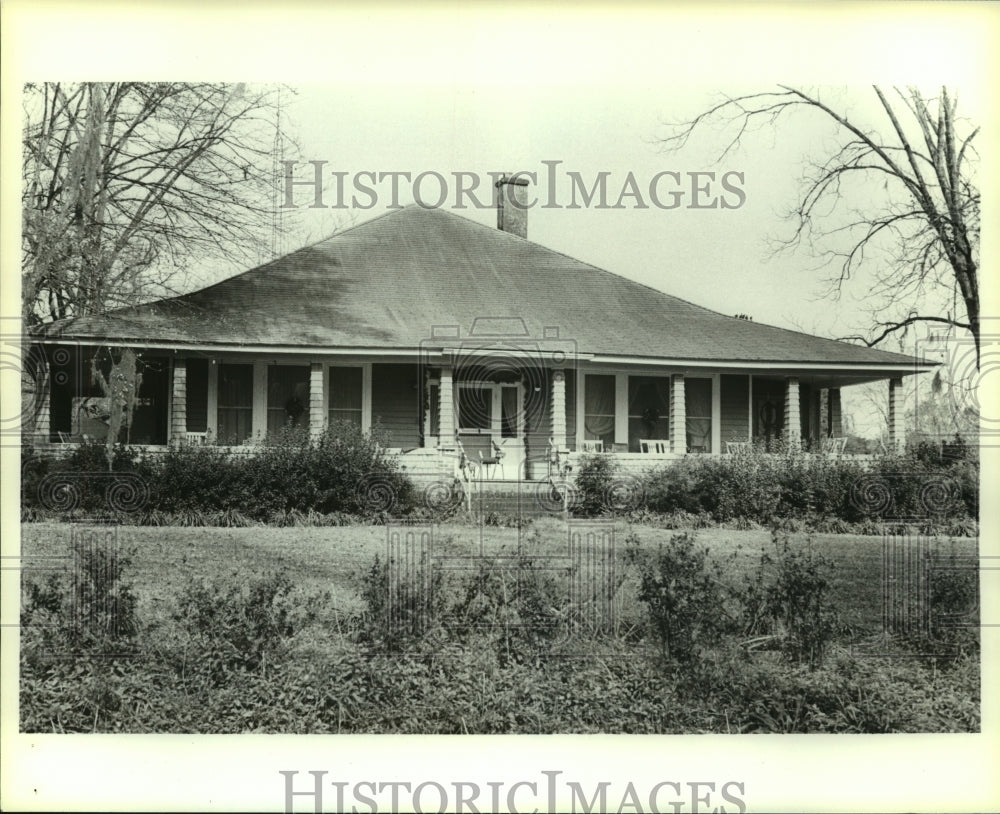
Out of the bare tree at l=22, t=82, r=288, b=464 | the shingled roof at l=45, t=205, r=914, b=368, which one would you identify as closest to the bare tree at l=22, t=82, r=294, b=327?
the bare tree at l=22, t=82, r=288, b=464

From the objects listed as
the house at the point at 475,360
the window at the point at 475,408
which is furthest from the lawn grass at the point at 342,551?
the window at the point at 475,408

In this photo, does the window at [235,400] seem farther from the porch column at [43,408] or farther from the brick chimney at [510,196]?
the brick chimney at [510,196]

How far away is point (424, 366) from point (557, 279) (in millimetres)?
2598

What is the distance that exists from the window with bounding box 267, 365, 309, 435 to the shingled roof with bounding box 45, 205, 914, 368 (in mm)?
856

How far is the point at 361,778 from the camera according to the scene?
7.74m

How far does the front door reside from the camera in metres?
13.9

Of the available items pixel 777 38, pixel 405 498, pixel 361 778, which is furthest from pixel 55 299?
pixel 777 38

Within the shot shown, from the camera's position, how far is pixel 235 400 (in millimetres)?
13742

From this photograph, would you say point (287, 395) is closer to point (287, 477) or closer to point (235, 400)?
point (235, 400)

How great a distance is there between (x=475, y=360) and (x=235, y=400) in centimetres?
376

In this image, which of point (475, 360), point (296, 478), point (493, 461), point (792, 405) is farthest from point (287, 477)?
point (792, 405)

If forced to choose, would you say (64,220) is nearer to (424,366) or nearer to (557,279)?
(424,366)

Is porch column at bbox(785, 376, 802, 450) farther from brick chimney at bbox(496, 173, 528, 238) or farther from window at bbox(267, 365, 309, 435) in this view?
window at bbox(267, 365, 309, 435)

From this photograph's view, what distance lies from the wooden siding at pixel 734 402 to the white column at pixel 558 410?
10.3 ft
